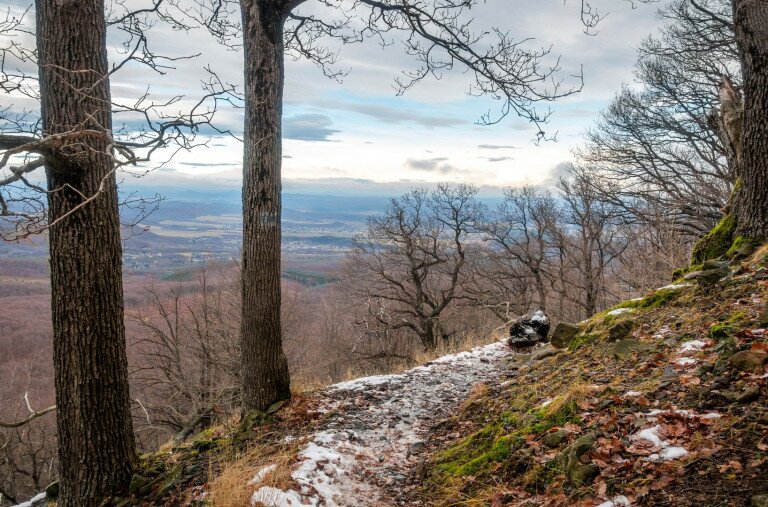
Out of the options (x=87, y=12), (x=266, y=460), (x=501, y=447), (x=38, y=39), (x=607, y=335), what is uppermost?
(x=87, y=12)

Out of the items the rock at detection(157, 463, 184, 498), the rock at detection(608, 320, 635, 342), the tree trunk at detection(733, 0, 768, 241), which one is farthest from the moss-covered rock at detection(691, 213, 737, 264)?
the rock at detection(157, 463, 184, 498)

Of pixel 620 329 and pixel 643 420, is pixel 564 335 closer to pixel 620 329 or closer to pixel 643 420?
pixel 620 329

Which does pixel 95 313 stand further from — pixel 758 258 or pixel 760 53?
pixel 760 53

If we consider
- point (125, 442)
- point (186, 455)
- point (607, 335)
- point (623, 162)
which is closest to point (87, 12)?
point (125, 442)

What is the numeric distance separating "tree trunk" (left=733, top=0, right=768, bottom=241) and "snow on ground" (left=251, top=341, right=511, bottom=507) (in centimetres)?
421

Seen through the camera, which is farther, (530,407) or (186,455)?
(186,455)

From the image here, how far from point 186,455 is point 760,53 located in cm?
830

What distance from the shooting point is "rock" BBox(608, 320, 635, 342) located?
18.5ft

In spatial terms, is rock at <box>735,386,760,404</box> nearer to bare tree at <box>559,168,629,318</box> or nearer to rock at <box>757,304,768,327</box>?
rock at <box>757,304,768,327</box>

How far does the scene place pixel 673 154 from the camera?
15.5 metres

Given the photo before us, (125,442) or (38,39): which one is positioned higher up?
(38,39)

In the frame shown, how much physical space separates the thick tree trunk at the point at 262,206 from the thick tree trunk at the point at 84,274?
59.1 inches

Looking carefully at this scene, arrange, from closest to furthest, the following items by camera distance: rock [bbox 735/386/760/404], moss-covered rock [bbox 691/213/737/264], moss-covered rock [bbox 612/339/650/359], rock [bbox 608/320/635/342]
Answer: rock [bbox 735/386/760/404] → moss-covered rock [bbox 612/339/650/359] → rock [bbox 608/320/635/342] → moss-covered rock [bbox 691/213/737/264]

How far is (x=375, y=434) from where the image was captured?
217 inches
